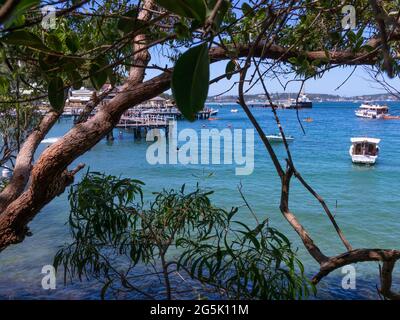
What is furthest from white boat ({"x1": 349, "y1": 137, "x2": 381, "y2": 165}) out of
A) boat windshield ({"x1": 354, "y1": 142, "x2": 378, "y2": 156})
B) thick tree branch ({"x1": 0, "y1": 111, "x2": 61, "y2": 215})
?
thick tree branch ({"x1": 0, "y1": 111, "x2": 61, "y2": 215})

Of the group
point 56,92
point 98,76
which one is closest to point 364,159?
point 98,76

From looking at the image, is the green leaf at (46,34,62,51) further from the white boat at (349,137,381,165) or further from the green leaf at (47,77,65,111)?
the white boat at (349,137,381,165)

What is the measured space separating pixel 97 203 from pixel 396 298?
57.6 inches

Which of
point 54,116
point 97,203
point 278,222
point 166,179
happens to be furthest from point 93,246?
point 166,179

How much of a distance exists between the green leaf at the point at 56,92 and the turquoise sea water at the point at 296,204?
1.78 metres

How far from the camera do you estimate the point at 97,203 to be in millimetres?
2312

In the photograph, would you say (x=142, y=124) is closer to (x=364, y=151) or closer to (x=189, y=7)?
(x=364, y=151)

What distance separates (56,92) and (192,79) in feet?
1.31

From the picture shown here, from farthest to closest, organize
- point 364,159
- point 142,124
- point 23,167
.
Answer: point 142,124
point 364,159
point 23,167

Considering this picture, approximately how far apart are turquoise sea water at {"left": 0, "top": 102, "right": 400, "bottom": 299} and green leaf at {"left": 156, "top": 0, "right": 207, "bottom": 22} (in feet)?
6.56

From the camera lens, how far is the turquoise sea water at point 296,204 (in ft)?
16.9

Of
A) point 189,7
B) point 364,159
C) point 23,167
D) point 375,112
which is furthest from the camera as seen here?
point 375,112

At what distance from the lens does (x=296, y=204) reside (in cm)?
980
